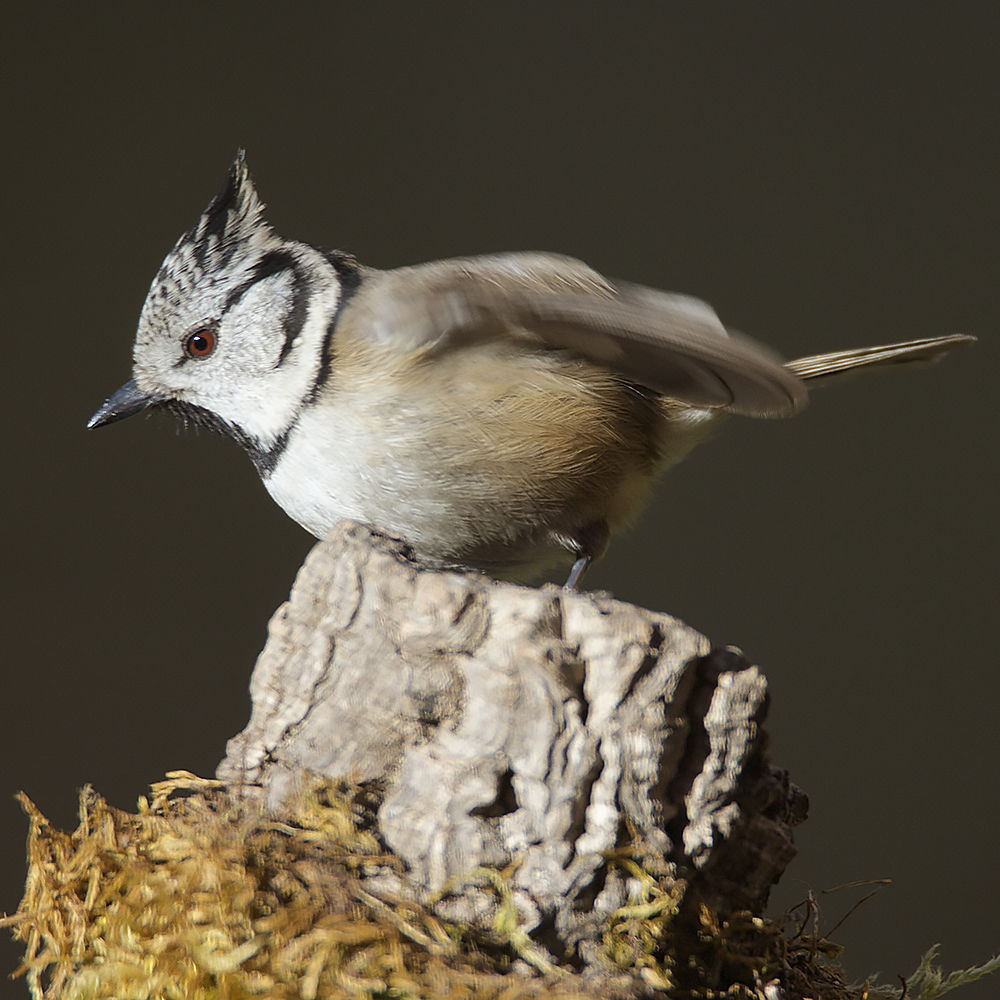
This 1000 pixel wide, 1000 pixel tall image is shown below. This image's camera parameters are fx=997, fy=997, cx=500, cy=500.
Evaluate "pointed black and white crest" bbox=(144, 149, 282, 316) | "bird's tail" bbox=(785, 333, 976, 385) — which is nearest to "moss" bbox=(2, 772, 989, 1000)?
"pointed black and white crest" bbox=(144, 149, 282, 316)

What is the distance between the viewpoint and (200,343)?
138 centimetres

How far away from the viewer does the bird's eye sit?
1.38 meters

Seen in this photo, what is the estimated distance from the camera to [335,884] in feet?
2.79

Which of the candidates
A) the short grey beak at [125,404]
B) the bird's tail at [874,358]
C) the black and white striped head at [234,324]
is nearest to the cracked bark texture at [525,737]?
the black and white striped head at [234,324]

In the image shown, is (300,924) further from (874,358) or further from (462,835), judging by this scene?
(874,358)

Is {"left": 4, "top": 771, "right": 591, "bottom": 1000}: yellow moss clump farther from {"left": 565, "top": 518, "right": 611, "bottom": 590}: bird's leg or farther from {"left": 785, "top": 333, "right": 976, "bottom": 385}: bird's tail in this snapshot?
{"left": 785, "top": 333, "right": 976, "bottom": 385}: bird's tail

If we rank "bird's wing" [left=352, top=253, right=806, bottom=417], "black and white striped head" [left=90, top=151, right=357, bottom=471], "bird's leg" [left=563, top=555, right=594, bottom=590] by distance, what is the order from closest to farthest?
"bird's wing" [left=352, top=253, right=806, bottom=417] < "black and white striped head" [left=90, top=151, right=357, bottom=471] < "bird's leg" [left=563, top=555, right=594, bottom=590]

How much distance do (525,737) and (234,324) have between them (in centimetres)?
77

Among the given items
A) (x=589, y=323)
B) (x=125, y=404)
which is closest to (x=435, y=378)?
(x=589, y=323)

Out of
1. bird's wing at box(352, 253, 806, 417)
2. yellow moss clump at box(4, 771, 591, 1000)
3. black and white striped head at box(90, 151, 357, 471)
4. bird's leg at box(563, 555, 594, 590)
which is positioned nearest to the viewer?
yellow moss clump at box(4, 771, 591, 1000)

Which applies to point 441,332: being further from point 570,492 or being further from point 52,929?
point 52,929

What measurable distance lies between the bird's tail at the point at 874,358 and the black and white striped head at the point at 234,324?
29.8 inches

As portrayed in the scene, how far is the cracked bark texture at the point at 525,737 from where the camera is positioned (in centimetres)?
88

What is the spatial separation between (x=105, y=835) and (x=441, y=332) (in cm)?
69
